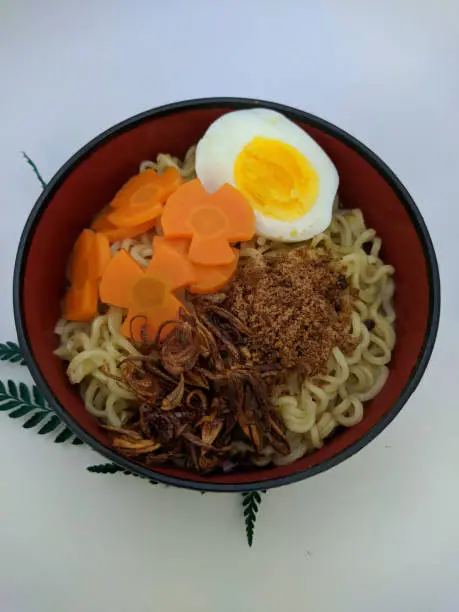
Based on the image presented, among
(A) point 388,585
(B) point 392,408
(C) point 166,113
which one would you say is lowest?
(A) point 388,585

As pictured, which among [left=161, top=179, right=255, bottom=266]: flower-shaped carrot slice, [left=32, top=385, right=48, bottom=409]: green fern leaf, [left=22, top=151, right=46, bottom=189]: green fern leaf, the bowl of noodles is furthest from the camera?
[left=22, top=151, right=46, bottom=189]: green fern leaf

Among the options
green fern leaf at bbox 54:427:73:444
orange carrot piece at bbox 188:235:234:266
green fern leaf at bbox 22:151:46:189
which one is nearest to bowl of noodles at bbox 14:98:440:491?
orange carrot piece at bbox 188:235:234:266

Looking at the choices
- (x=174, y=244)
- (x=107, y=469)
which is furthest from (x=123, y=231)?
(x=107, y=469)

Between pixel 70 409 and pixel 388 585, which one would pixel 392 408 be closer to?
pixel 388 585

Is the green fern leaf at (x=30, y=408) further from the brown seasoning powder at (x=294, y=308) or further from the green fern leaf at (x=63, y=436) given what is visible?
the brown seasoning powder at (x=294, y=308)

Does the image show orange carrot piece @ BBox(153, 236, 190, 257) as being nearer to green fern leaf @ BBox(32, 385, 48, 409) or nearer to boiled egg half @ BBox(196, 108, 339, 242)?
boiled egg half @ BBox(196, 108, 339, 242)

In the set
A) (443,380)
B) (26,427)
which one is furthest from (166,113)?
(443,380)
